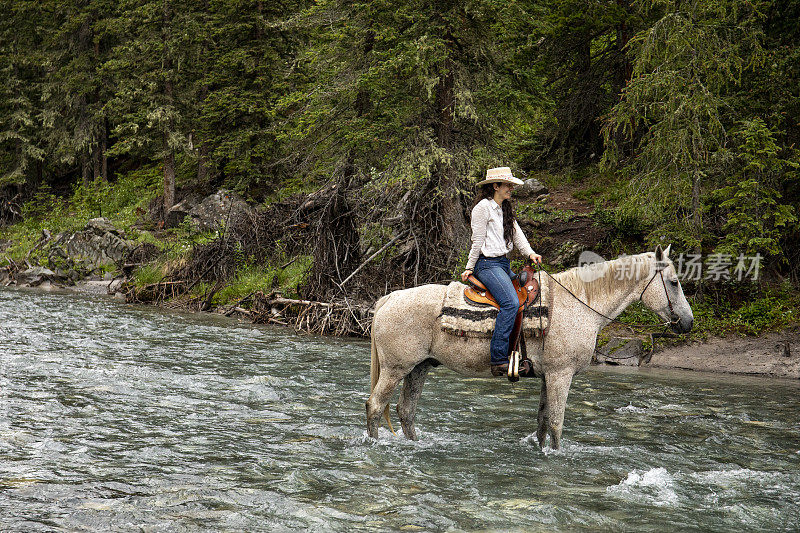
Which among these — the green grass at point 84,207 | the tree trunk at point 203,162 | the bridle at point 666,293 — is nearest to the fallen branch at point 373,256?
the bridle at point 666,293

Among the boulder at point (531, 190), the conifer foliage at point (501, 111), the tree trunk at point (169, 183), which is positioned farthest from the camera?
the tree trunk at point (169, 183)

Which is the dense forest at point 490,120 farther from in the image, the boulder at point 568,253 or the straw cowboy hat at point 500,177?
the straw cowboy hat at point 500,177

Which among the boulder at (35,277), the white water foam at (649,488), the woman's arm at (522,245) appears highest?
the woman's arm at (522,245)

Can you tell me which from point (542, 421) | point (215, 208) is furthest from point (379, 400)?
point (215, 208)

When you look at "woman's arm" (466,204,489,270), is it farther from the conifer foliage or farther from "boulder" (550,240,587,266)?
"boulder" (550,240,587,266)

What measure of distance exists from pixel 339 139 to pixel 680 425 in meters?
12.4

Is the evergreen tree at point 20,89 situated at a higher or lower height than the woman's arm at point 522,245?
higher

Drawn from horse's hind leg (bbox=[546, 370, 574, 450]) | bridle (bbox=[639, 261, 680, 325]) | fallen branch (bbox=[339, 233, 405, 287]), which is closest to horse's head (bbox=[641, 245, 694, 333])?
bridle (bbox=[639, 261, 680, 325])

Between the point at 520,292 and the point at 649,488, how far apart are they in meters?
2.58

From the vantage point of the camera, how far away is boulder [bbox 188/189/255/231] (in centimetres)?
2967

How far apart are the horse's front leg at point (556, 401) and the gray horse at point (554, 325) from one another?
0.01m

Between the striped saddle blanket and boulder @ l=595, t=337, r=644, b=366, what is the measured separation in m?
6.96

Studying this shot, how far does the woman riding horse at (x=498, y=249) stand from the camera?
26.5 feet

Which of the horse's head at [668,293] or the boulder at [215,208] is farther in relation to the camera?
the boulder at [215,208]
